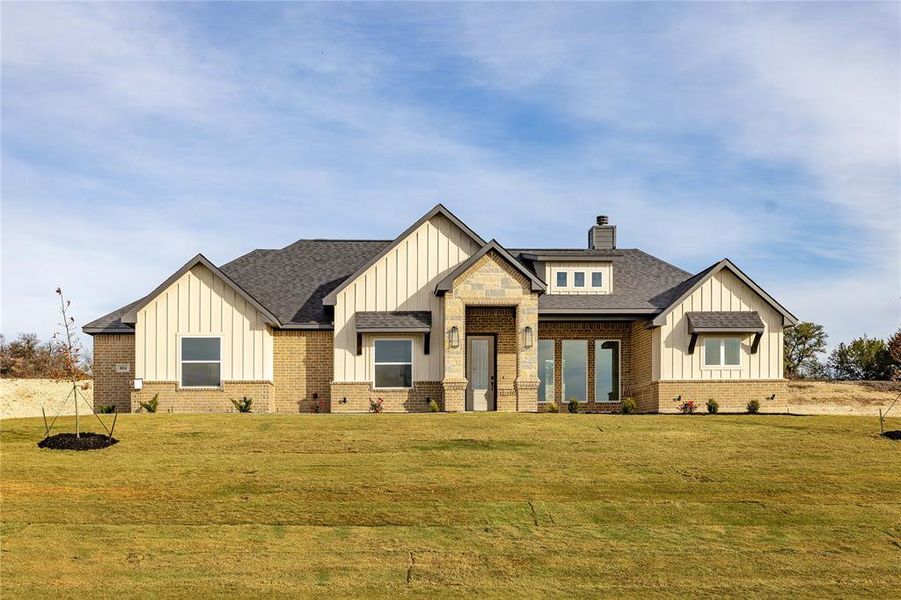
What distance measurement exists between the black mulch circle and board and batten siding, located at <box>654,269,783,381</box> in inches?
693

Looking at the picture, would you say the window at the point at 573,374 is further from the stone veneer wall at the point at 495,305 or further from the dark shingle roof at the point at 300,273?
the dark shingle roof at the point at 300,273

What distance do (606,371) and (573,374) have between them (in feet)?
3.90

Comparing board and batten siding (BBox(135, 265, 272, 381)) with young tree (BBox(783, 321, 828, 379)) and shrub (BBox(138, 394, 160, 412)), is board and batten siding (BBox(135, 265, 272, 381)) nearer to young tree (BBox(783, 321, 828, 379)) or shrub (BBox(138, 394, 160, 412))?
shrub (BBox(138, 394, 160, 412))

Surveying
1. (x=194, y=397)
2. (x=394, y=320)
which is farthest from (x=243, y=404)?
(x=394, y=320)

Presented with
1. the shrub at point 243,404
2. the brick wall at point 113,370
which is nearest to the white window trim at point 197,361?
the shrub at point 243,404

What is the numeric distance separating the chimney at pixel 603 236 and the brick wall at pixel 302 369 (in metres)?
→ 12.0

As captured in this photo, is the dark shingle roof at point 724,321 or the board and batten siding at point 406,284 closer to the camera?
the board and batten siding at point 406,284

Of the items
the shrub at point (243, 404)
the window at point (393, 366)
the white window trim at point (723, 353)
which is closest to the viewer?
the shrub at point (243, 404)

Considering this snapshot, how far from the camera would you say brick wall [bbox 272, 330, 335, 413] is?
104ft

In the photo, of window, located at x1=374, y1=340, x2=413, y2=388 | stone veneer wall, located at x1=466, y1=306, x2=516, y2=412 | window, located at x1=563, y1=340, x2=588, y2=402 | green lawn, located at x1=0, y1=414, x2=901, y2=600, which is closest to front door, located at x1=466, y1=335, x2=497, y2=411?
stone veneer wall, located at x1=466, y1=306, x2=516, y2=412

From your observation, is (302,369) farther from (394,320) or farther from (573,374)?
(573,374)

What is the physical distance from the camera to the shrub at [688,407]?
104 feet

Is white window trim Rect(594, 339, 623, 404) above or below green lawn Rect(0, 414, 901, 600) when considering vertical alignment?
above

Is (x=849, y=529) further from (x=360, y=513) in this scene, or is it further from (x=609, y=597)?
(x=360, y=513)
